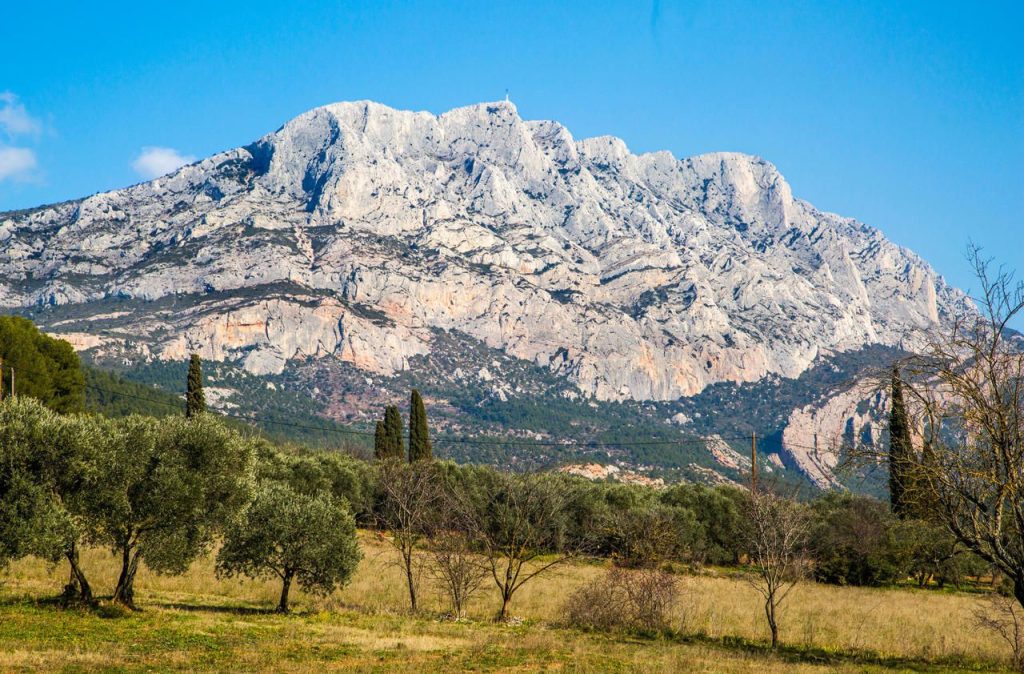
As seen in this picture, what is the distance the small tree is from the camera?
3219 centimetres

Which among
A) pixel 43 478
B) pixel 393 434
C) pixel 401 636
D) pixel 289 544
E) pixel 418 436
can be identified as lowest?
pixel 401 636

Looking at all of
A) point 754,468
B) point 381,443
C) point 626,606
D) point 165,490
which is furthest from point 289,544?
point 381,443

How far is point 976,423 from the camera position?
1956cm

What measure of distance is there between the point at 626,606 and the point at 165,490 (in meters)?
16.9

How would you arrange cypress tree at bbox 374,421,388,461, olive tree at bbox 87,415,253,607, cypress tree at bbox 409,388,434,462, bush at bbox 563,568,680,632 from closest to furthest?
olive tree at bbox 87,415,253,607 < bush at bbox 563,568,680,632 < cypress tree at bbox 409,388,434,462 < cypress tree at bbox 374,421,388,461

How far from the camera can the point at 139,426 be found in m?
27.3

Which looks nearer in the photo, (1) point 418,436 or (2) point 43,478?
(2) point 43,478

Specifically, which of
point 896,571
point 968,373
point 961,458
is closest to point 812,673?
point 961,458

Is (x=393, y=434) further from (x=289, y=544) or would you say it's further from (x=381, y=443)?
(x=289, y=544)

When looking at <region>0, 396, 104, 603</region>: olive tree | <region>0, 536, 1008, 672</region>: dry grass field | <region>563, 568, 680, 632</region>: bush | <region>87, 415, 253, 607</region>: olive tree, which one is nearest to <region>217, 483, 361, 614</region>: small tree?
<region>0, 536, 1008, 672</region>: dry grass field

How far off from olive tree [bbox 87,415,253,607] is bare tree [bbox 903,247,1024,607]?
20566 millimetres

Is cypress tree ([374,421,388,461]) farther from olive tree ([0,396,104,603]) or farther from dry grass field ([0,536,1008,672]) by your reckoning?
olive tree ([0,396,104,603])

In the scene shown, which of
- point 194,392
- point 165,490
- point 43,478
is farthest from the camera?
point 194,392

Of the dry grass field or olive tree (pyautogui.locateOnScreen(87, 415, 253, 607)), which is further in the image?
olive tree (pyautogui.locateOnScreen(87, 415, 253, 607))
